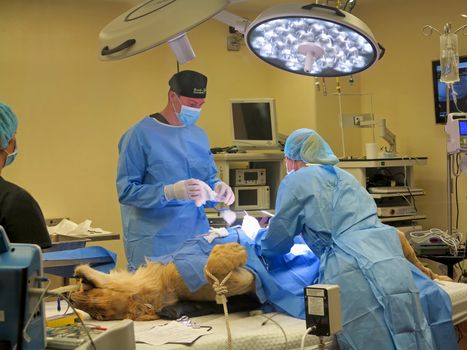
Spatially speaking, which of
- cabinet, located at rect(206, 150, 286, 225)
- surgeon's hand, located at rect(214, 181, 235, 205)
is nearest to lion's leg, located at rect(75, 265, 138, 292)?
surgeon's hand, located at rect(214, 181, 235, 205)

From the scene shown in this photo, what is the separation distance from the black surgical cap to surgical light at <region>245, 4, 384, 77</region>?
0.92 metres

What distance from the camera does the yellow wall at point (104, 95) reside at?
174 inches

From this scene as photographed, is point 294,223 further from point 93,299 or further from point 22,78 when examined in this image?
point 22,78

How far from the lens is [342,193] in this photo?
234 cm

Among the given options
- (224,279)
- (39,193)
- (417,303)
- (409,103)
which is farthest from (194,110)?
(409,103)

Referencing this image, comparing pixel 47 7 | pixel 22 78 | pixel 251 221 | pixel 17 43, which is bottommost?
pixel 251 221

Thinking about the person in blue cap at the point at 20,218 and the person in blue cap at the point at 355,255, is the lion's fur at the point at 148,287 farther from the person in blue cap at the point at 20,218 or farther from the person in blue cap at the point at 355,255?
the person in blue cap at the point at 20,218

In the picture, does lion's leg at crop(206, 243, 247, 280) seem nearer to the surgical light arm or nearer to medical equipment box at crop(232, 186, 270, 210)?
medical equipment box at crop(232, 186, 270, 210)

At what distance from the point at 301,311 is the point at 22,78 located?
10.5 feet

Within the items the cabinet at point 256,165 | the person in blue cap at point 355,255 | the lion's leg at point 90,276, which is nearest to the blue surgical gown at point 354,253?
the person in blue cap at point 355,255

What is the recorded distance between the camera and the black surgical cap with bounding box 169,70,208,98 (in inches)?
111

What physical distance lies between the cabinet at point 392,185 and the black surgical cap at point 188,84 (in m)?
1.63

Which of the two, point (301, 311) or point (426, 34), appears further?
point (426, 34)

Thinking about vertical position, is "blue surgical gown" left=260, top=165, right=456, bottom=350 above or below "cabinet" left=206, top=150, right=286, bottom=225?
below
